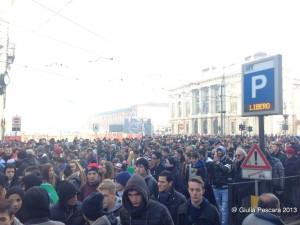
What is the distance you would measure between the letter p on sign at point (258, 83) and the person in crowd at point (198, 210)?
2625 mm

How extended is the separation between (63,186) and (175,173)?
3789 mm

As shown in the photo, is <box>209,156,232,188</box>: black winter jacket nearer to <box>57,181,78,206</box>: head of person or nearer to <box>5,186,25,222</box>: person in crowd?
<box>57,181,78,206</box>: head of person

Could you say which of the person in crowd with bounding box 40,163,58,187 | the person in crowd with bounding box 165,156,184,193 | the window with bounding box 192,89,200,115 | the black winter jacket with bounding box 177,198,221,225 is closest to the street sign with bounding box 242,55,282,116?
the person in crowd with bounding box 165,156,184,193

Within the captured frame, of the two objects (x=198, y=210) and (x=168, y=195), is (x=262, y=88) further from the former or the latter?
(x=198, y=210)

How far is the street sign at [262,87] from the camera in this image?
6367mm

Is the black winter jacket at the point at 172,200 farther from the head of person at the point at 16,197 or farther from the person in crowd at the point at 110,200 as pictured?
the head of person at the point at 16,197

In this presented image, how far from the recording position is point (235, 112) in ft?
268

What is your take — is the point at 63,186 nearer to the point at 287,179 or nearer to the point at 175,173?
the point at 175,173

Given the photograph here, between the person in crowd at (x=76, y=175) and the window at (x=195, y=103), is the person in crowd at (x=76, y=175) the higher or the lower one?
the lower one

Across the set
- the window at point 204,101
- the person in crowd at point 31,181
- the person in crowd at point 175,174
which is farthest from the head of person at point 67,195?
the window at point 204,101

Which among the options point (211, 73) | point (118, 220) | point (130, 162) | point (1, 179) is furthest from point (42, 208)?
point (211, 73)

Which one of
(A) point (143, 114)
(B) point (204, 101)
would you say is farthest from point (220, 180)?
(A) point (143, 114)

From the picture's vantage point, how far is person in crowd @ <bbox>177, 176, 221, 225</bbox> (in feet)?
14.7

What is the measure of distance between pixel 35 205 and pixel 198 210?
203 cm
